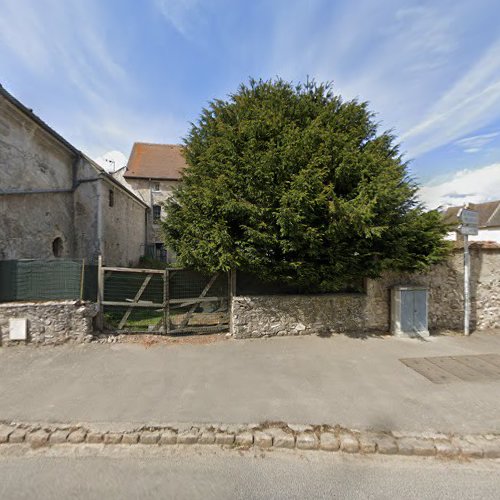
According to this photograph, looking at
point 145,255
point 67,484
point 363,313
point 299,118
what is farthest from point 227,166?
point 145,255

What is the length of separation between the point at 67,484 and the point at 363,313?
6495mm

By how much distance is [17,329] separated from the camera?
5.76 meters

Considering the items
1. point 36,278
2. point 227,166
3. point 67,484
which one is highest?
point 227,166

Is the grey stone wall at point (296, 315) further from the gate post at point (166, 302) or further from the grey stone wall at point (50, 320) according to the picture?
the grey stone wall at point (50, 320)

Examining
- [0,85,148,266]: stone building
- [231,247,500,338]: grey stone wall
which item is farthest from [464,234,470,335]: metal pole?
[0,85,148,266]: stone building

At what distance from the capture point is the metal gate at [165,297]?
647 centimetres

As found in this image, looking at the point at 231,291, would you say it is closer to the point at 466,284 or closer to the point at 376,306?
the point at 376,306

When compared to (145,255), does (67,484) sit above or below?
below

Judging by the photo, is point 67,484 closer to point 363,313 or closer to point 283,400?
point 283,400

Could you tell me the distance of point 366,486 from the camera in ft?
8.38

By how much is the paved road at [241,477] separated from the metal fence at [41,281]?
3860 millimetres

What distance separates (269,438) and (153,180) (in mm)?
22989

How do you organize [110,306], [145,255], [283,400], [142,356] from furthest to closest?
[145,255]
[110,306]
[142,356]
[283,400]

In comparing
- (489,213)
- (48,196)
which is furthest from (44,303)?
(489,213)
